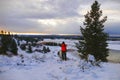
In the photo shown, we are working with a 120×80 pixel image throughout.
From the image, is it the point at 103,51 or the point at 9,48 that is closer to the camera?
the point at 9,48

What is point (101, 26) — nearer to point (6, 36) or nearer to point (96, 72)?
point (6, 36)

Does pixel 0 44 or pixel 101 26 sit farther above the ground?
pixel 101 26

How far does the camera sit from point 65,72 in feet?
46.5

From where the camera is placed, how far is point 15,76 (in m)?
13.3

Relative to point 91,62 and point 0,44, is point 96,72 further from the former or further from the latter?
point 0,44

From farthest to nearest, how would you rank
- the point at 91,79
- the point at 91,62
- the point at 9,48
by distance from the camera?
the point at 9,48
the point at 91,62
the point at 91,79

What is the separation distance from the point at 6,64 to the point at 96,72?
6.91 m

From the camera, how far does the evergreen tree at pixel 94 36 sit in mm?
31641

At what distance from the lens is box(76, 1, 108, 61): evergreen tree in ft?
104

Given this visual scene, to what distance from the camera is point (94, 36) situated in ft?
107

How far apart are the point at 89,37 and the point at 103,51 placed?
2.53 metres

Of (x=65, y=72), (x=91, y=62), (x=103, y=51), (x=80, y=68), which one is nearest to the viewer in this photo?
(x=65, y=72)

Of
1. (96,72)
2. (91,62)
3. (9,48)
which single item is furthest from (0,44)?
(96,72)

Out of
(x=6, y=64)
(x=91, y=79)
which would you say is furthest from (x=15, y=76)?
(x=6, y=64)
